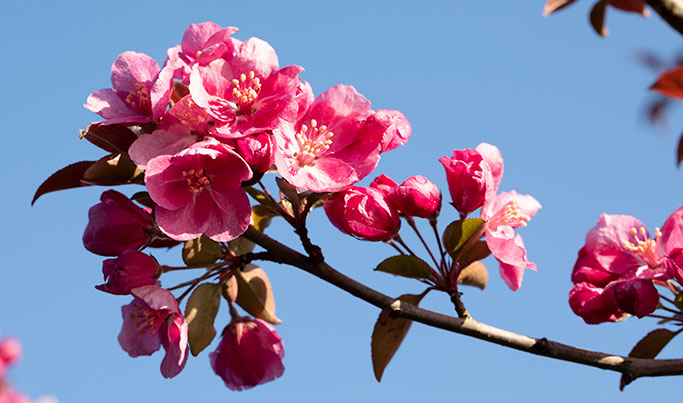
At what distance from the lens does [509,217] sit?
160 cm

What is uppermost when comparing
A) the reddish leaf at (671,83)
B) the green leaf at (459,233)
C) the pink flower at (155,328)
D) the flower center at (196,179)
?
the flower center at (196,179)

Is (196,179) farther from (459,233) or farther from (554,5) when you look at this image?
(554,5)

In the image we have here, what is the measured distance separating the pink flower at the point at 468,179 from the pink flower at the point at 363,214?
14 centimetres

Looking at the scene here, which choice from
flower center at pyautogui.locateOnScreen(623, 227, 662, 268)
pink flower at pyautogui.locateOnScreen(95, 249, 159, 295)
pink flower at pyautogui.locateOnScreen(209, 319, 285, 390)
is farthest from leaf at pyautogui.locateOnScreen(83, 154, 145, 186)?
flower center at pyautogui.locateOnScreen(623, 227, 662, 268)

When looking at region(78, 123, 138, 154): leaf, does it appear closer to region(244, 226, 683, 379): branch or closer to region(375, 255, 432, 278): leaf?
region(244, 226, 683, 379): branch

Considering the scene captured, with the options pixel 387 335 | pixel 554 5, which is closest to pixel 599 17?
pixel 554 5

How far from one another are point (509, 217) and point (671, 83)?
0.63 m

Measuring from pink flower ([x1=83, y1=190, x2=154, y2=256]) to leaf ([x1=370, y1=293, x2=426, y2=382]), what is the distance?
A: 0.53m

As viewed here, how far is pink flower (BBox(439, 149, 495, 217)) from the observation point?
1.48m

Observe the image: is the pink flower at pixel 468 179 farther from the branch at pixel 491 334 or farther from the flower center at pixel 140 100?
the flower center at pixel 140 100

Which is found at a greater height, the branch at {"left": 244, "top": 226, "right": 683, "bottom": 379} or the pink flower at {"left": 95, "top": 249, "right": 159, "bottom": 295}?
the pink flower at {"left": 95, "top": 249, "right": 159, "bottom": 295}

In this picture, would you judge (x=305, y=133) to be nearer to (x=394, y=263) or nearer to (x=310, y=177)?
(x=310, y=177)

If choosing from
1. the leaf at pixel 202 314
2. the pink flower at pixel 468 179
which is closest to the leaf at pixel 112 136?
the leaf at pixel 202 314

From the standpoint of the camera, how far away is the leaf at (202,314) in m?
1.57
